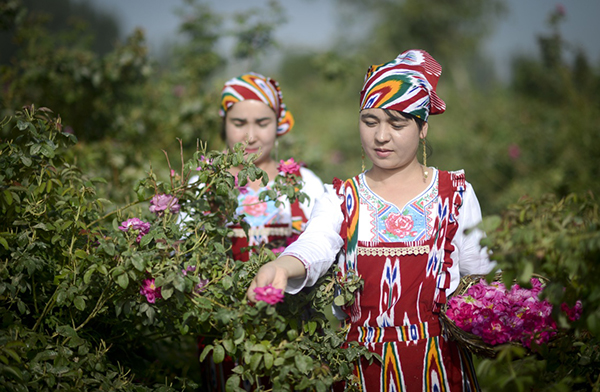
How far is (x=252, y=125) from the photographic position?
2723 millimetres

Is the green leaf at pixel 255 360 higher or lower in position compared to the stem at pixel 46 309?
lower

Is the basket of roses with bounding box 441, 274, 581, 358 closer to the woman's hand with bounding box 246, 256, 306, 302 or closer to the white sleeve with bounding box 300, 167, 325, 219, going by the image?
the woman's hand with bounding box 246, 256, 306, 302

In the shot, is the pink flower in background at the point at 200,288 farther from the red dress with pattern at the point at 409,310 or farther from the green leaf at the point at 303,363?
the red dress with pattern at the point at 409,310

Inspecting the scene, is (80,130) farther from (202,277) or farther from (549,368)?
(549,368)

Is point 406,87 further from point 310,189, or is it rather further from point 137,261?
point 137,261

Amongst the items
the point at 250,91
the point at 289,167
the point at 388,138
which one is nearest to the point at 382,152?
the point at 388,138

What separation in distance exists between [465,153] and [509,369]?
6.55m

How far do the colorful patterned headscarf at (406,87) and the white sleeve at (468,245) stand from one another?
334 mm

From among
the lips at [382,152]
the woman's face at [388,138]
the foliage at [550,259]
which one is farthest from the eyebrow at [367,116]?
the foliage at [550,259]

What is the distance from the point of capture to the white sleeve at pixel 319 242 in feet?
5.72

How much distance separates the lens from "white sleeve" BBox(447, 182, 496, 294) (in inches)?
75.4

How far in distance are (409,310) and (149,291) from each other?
2.88 ft

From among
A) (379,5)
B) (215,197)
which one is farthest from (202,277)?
(379,5)

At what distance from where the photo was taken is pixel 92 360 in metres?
1.83
